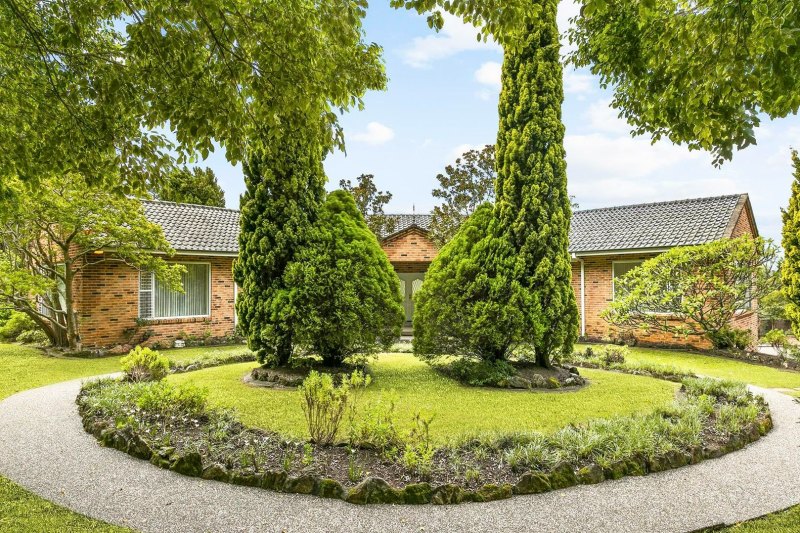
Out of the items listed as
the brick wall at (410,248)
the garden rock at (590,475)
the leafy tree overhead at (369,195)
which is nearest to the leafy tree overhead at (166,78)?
the garden rock at (590,475)

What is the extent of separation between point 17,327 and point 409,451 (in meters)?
16.7

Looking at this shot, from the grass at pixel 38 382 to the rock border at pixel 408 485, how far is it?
96 cm

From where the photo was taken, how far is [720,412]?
6082mm

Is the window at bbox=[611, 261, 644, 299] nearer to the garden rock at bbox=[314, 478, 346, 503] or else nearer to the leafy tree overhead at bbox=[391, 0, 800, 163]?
the leafy tree overhead at bbox=[391, 0, 800, 163]

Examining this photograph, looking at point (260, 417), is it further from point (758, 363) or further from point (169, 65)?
point (758, 363)

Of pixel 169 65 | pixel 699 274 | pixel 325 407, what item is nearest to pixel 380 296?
pixel 325 407

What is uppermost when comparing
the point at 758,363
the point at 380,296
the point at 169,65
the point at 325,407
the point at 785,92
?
the point at 169,65

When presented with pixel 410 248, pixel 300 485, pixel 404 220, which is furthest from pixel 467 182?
pixel 300 485

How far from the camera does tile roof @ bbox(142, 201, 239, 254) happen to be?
15656 millimetres

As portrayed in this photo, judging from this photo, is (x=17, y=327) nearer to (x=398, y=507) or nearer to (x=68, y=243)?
(x=68, y=243)

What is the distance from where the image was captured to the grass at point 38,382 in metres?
3.61

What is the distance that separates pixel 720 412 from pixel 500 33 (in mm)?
5449

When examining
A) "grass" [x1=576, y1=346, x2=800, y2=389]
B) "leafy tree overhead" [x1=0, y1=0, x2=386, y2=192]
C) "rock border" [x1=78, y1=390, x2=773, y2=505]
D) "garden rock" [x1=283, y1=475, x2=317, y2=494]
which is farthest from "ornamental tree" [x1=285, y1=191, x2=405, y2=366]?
"grass" [x1=576, y1=346, x2=800, y2=389]

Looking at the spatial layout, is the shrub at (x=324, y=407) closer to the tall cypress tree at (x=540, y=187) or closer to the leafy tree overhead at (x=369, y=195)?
the tall cypress tree at (x=540, y=187)
